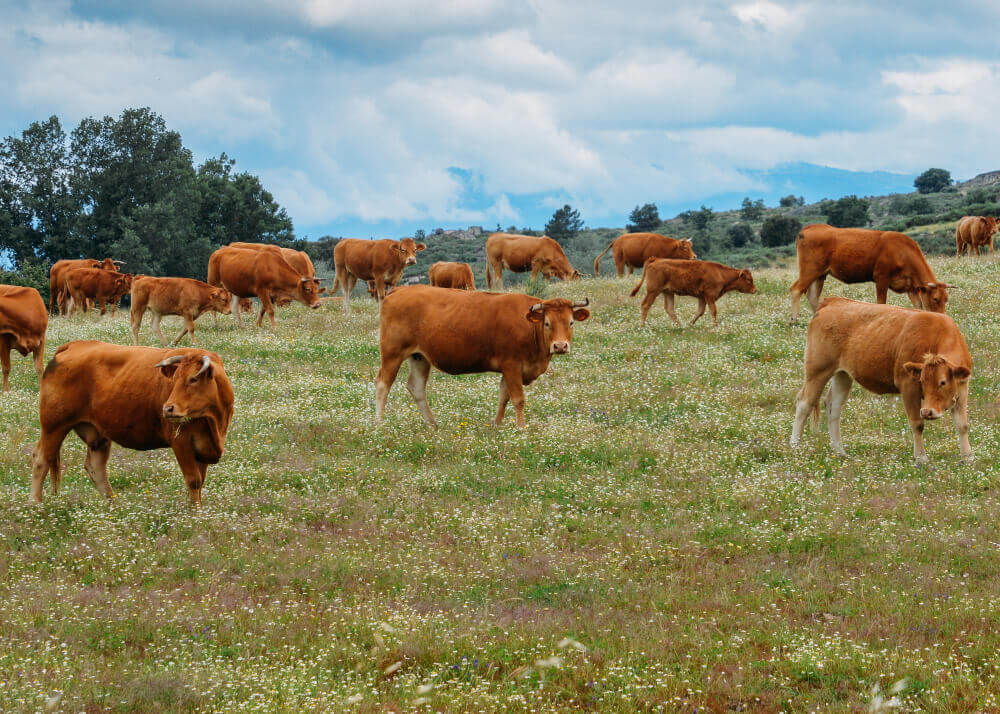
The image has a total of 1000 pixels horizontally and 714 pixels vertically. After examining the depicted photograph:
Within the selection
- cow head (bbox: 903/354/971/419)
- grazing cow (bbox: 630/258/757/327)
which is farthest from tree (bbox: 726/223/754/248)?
cow head (bbox: 903/354/971/419)

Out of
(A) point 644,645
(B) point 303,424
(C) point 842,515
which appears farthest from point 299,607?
(B) point 303,424

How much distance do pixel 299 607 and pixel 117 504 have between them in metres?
4.18

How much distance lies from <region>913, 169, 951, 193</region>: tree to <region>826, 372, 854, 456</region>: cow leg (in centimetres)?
9822

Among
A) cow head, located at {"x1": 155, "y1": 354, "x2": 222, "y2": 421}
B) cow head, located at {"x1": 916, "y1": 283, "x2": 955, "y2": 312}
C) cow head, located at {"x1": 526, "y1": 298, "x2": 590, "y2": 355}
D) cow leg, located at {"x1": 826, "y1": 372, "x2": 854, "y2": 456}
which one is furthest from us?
cow head, located at {"x1": 916, "y1": 283, "x2": 955, "y2": 312}

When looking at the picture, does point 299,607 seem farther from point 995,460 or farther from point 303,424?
point 995,460

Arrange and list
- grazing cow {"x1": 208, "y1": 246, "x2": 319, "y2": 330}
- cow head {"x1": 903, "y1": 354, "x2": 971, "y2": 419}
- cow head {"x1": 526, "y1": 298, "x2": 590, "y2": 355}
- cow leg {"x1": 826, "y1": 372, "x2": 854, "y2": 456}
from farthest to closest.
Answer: grazing cow {"x1": 208, "y1": 246, "x2": 319, "y2": 330} < cow head {"x1": 526, "y1": 298, "x2": 590, "y2": 355} < cow leg {"x1": 826, "y1": 372, "x2": 854, "y2": 456} < cow head {"x1": 903, "y1": 354, "x2": 971, "y2": 419}

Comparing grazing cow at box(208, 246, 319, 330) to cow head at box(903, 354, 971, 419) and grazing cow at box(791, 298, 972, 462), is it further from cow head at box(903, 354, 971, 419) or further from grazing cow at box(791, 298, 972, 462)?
cow head at box(903, 354, 971, 419)

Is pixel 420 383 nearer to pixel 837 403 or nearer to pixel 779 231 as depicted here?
pixel 837 403

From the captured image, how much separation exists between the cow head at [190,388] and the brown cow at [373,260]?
20698 millimetres

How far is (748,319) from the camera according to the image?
88.2 feet

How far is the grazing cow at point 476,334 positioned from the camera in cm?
1609

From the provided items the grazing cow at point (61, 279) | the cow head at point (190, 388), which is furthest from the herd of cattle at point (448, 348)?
the grazing cow at point (61, 279)

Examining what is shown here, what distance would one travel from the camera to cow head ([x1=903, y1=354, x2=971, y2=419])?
42.0 feet

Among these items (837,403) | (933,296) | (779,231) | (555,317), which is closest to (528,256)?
(933,296)
